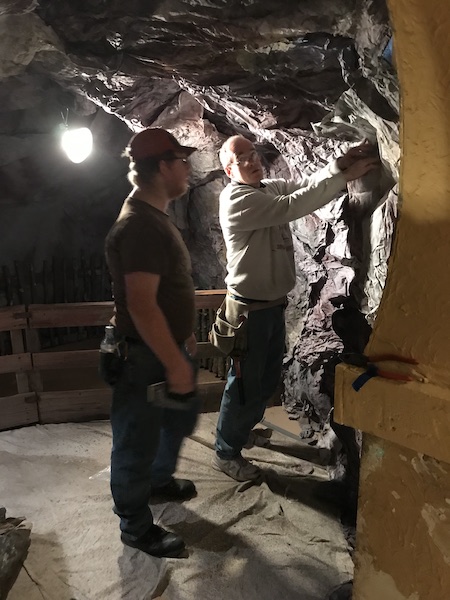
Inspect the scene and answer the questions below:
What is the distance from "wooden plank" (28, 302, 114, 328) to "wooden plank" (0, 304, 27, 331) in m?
0.06

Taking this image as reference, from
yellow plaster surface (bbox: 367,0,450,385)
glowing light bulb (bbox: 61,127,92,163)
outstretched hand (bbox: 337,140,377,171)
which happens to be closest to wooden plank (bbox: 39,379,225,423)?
glowing light bulb (bbox: 61,127,92,163)

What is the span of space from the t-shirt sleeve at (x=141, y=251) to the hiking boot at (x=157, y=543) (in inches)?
52.1

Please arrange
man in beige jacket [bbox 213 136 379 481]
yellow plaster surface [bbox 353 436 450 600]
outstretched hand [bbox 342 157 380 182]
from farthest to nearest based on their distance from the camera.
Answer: man in beige jacket [bbox 213 136 379 481] < outstretched hand [bbox 342 157 380 182] < yellow plaster surface [bbox 353 436 450 600]

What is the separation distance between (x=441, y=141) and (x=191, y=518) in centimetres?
230

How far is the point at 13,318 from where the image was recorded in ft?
11.6

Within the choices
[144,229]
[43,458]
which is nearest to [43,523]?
[43,458]

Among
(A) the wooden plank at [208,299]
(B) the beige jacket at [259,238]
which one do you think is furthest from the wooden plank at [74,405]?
(B) the beige jacket at [259,238]

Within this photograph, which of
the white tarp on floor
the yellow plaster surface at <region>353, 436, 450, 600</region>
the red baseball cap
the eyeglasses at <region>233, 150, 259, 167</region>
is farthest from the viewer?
the eyeglasses at <region>233, 150, 259, 167</region>

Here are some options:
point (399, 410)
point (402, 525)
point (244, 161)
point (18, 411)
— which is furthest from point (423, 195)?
point (18, 411)

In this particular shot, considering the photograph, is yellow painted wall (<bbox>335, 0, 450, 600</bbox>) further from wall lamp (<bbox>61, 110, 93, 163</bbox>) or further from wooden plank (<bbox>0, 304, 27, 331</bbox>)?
wall lamp (<bbox>61, 110, 93, 163</bbox>)

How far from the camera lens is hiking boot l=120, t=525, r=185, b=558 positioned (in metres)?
2.31

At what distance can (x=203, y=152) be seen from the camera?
4969mm

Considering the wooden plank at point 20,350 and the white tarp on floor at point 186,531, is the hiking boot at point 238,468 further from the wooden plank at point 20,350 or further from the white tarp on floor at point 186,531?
the wooden plank at point 20,350

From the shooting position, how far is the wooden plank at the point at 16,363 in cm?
356
